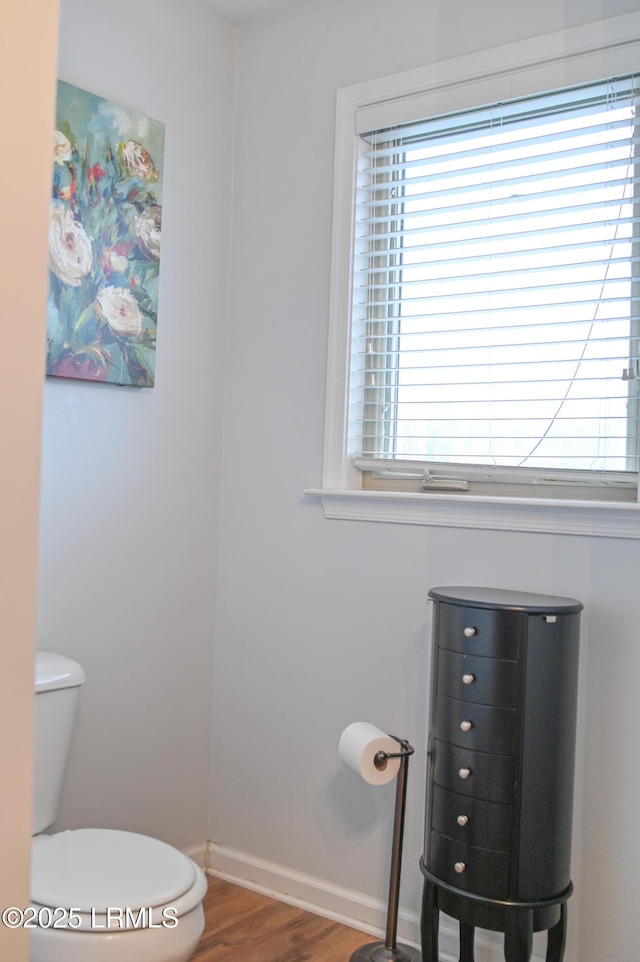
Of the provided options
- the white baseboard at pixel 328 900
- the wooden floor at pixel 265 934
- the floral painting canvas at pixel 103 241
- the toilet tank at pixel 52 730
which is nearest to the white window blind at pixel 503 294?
the floral painting canvas at pixel 103 241

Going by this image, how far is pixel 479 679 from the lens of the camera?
1929 millimetres

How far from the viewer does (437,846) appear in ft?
6.54

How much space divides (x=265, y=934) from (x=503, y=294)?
1.83 metres

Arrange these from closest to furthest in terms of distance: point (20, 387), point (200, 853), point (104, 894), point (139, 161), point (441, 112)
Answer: point (20, 387), point (104, 894), point (441, 112), point (139, 161), point (200, 853)

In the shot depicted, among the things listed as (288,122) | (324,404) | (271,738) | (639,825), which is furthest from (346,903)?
(288,122)

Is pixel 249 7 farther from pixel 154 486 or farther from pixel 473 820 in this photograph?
pixel 473 820

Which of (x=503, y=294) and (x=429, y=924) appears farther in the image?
(x=503, y=294)

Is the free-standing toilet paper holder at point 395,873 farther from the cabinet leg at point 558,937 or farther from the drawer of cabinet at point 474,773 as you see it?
the cabinet leg at point 558,937

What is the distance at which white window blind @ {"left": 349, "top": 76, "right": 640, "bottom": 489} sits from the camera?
2.20 meters

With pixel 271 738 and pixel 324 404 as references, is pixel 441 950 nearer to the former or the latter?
pixel 271 738

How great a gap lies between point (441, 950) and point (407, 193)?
2043mm

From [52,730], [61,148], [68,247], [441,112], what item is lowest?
[52,730]

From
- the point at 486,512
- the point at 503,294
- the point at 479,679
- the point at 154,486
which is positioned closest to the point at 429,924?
the point at 479,679

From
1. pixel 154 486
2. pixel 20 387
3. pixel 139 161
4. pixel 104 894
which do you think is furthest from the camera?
pixel 154 486
